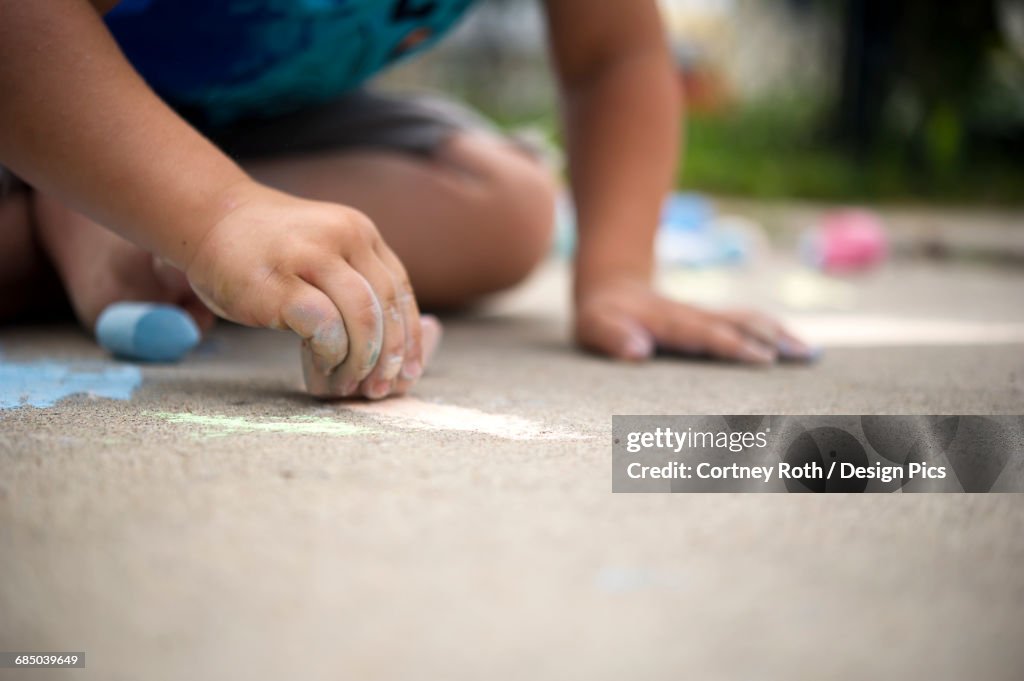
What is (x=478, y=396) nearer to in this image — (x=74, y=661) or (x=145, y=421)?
(x=145, y=421)

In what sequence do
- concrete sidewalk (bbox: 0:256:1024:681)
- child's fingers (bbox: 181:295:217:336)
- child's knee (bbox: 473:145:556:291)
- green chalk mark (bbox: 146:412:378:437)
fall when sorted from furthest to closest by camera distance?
1. child's knee (bbox: 473:145:556:291)
2. child's fingers (bbox: 181:295:217:336)
3. green chalk mark (bbox: 146:412:378:437)
4. concrete sidewalk (bbox: 0:256:1024:681)

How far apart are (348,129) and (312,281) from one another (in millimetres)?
636

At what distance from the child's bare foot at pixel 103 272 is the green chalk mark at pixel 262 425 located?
292 millimetres

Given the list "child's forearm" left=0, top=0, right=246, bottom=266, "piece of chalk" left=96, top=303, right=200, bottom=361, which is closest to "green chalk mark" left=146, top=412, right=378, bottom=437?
"child's forearm" left=0, top=0, right=246, bottom=266

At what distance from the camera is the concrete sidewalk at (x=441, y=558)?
0.41 metres

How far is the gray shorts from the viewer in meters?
1.24

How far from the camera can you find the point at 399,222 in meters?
1.19

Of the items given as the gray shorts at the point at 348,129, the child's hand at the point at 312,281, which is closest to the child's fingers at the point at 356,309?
the child's hand at the point at 312,281

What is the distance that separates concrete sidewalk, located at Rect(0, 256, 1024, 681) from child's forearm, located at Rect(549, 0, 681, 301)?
0.46 metres

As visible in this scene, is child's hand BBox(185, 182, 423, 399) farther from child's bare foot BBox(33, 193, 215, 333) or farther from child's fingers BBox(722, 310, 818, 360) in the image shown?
child's fingers BBox(722, 310, 818, 360)

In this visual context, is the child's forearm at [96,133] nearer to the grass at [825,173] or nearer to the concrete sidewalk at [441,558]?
the concrete sidewalk at [441,558]

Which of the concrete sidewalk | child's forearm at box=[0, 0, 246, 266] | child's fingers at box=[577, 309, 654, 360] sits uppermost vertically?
child's forearm at box=[0, 0, 246, 266]

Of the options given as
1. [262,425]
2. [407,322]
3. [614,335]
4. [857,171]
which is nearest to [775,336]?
[614,335]

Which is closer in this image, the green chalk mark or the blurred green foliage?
the green chalk mark
